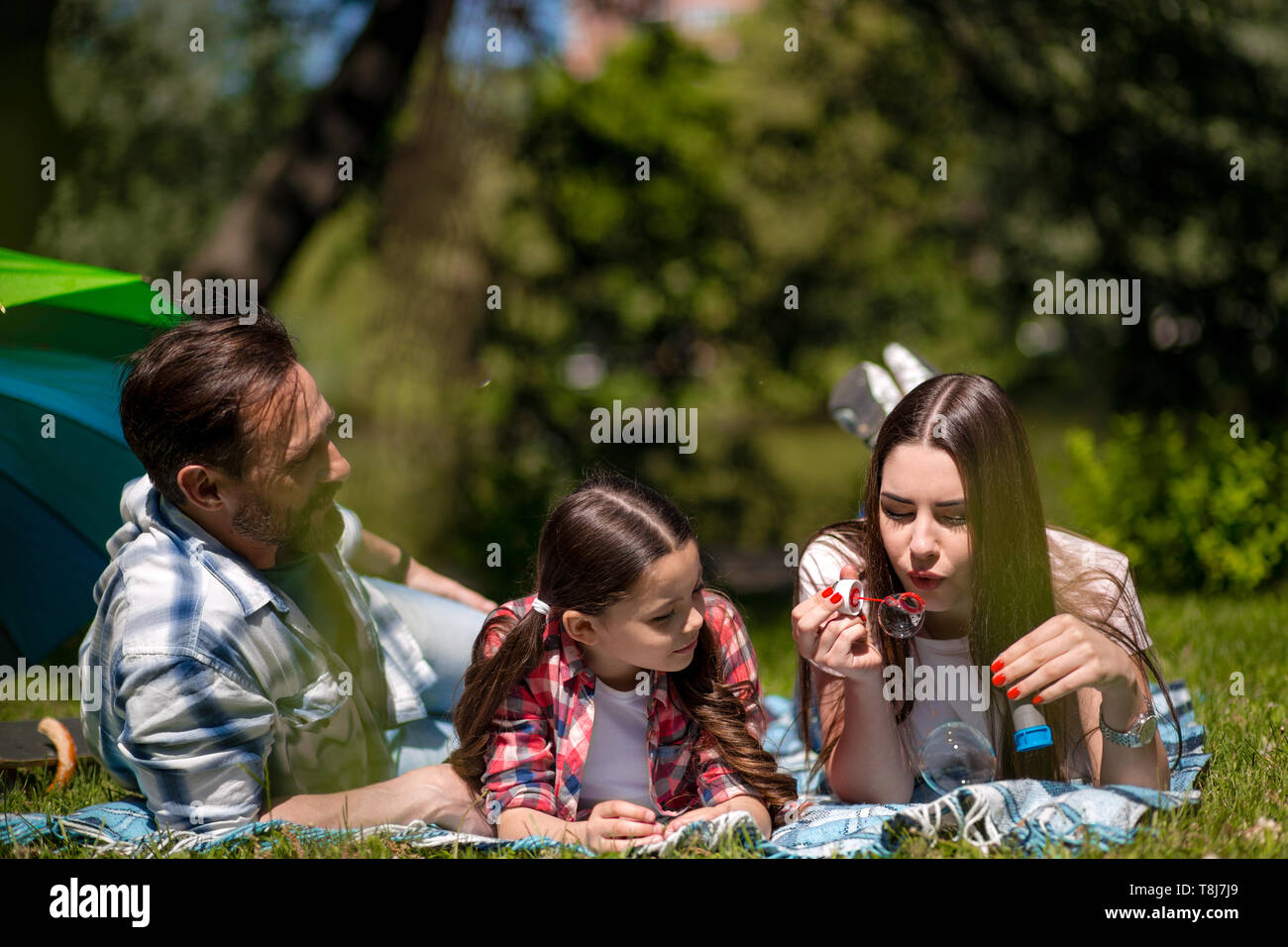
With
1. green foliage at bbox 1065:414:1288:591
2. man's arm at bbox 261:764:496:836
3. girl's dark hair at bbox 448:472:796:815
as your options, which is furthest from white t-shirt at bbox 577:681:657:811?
green foliage at bbox 1065:414:1288:591

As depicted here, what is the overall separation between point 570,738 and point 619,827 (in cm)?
30

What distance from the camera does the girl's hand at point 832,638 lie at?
2.82 metres

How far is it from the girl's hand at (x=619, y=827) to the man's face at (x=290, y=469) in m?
1.10

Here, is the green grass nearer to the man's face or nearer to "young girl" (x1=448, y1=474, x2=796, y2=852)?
"young girl" (x1=448, y1=474, x2=796, y2=852)

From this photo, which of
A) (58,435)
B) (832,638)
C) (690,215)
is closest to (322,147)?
(690,215)

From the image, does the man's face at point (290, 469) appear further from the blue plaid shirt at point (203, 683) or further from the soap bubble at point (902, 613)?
the soap bubble at point (902, 613)

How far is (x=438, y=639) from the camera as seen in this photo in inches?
151

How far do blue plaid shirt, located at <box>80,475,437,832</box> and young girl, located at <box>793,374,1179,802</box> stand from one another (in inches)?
51.2

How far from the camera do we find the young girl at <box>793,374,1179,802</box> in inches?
111

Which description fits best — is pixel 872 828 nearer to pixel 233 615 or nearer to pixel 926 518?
pixel 926 518

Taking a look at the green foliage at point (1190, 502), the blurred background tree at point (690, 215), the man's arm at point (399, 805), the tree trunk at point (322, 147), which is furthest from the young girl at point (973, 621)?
the tree trunk at point (322, 147)

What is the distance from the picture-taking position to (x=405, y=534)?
7.75 m
